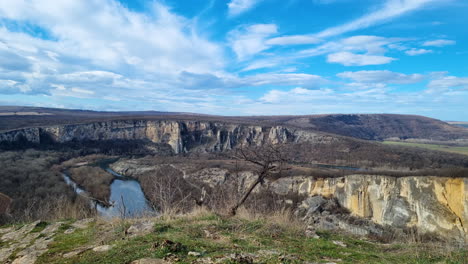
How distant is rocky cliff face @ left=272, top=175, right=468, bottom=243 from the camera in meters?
25.5

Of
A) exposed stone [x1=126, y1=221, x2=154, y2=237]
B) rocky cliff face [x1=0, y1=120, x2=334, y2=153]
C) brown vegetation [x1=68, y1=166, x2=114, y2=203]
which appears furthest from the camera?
rocky cliff face [x1=0, y1=120, x2=334, y2=153]

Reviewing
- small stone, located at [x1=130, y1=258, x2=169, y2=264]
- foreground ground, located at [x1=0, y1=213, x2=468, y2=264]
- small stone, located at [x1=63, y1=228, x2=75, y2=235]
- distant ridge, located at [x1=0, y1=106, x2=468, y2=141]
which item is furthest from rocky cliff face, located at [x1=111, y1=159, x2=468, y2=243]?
distant ridge, located at [x1=0, y1=106, x2=468, y2=141]

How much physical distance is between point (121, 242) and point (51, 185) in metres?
42.7

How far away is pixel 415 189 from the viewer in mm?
29953

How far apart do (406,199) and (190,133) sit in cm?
9056

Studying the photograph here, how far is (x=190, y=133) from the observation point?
368ft

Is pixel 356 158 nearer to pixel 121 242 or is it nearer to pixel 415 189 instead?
pixel 415 189

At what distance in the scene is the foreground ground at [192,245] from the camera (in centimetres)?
422

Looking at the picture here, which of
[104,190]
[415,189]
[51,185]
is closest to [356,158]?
[415,189]

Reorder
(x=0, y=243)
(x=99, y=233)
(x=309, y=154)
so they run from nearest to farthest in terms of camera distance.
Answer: (x=99, y=233)
(x=0, y=243)
(x=309, y=154)

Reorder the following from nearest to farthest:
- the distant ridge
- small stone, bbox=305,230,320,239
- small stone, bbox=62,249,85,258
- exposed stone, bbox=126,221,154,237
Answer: small stone, bbox=62,249,85,258 < exposed stone, bbox=126,221,154,237 < small stone, bbox=305,230,320,239 < the distant ridge

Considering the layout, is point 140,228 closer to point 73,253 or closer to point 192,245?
point 73,253

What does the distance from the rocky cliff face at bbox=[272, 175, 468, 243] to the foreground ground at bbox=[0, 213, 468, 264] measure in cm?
2444

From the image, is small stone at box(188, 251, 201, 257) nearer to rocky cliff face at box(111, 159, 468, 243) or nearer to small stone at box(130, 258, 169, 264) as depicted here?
small stone at box(130, 258, 169, 264)
